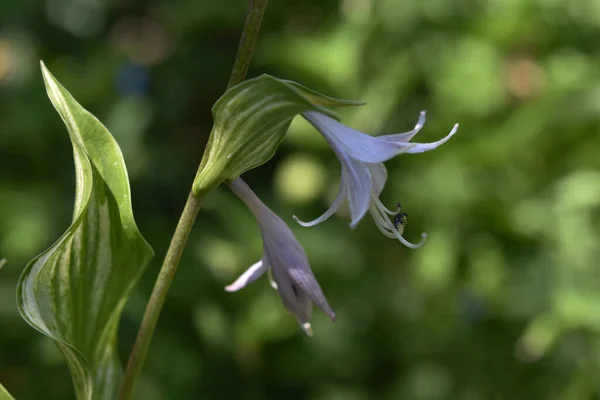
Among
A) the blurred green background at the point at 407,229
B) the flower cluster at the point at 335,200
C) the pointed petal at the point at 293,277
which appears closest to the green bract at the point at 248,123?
the flower cluster at the point at 335,200

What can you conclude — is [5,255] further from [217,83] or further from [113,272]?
[113,272]

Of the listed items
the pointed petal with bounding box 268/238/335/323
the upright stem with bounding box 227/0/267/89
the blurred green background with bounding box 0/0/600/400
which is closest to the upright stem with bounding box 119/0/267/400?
the upright stem with bounding box 227/0/267/89

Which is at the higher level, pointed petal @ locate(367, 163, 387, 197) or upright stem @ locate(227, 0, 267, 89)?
upright stem @ locate(227, 0, 267, 89)

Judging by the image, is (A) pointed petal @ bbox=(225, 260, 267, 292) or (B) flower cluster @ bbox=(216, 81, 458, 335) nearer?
(B) flower cluster @ bbox=(216, 81, 458, 335)

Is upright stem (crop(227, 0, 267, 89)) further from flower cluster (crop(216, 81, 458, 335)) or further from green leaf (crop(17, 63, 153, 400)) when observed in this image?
green leaf (crop(17, 63, 153, 400))

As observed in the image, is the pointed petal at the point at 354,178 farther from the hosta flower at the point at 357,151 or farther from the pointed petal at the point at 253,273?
the pointed petal at the point at 253,273
